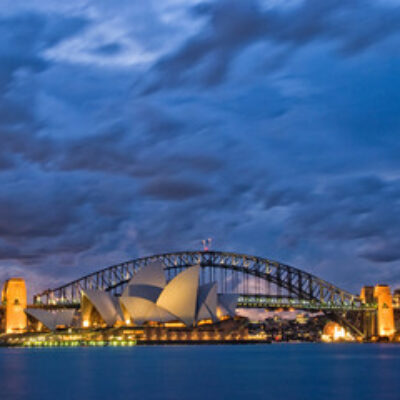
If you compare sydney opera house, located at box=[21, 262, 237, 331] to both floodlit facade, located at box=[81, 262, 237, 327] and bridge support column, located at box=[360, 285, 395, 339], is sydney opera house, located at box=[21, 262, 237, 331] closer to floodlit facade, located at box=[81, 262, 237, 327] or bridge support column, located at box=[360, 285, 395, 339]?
floodlit facade, located at box=[81, 262, 237, 327]

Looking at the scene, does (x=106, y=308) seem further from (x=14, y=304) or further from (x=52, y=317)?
(x=14, y=304)

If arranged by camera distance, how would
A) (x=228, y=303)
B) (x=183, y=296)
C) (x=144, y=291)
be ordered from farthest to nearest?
(x=228, y=303) → (x=144, y=291) → (x=183, y=296)

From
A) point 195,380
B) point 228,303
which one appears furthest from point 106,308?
point 195,380

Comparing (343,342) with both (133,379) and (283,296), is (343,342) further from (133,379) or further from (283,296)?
(133,379)

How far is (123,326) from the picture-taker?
Result: 130 m

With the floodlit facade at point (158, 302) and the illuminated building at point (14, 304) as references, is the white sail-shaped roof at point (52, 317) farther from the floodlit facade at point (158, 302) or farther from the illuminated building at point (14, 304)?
the floodlit facade at point (158, 302)

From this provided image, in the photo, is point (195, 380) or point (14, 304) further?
point (14, 304)

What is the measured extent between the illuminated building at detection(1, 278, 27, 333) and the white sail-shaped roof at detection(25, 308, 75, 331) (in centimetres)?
181

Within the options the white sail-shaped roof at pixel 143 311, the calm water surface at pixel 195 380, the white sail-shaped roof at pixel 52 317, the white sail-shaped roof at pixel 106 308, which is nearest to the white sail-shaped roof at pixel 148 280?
the white sail-shaped roof at pixel 143 311

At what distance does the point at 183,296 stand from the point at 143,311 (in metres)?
8.34

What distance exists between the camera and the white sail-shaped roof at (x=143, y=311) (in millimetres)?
125125

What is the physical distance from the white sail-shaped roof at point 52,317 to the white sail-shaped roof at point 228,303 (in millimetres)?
34050

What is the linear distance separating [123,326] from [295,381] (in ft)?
255

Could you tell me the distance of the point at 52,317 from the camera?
505 feet
